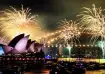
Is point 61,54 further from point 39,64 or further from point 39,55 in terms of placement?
point 39,64

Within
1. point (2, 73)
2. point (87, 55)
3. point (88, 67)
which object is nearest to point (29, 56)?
point (88, 67)

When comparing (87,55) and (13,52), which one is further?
(87,55)

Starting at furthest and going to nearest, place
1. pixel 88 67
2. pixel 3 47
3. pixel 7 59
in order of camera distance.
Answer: pixel 3 47 < pixel 7 59 < pixel 88 67

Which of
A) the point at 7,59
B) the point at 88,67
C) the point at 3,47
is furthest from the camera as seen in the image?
the point at 3,47

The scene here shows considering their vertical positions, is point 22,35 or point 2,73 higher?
point 22,35

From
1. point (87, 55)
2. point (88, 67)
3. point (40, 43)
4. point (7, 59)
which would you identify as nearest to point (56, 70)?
point (88, 67)

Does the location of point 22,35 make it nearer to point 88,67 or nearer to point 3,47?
point 3,47

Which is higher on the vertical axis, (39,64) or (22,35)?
(22,35)

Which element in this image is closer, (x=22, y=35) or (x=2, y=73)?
(x=2, y=73)

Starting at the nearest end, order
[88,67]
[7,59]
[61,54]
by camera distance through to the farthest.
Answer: [88,67] < [7,59] < [61,54]

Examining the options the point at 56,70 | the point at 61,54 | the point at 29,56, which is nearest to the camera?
the point at 56,70
